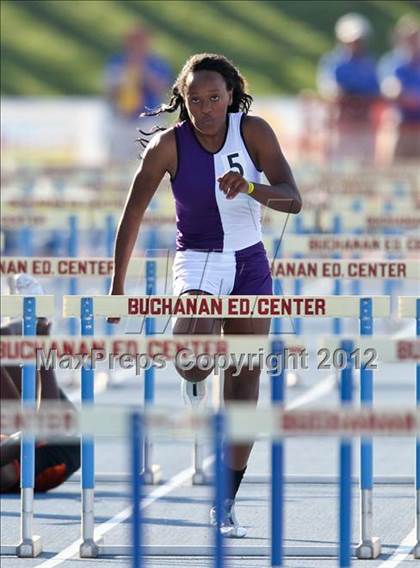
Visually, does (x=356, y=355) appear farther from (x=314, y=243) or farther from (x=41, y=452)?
(x=314, y=243)

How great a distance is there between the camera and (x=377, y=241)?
424 inches

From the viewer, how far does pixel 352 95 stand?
25125mm

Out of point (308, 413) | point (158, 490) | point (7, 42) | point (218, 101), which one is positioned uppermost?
point (7, 42)

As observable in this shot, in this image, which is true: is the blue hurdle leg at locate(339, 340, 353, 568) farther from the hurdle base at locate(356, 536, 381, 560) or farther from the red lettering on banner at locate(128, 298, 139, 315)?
the hurdle base at locate(356, 536, 381, 560)

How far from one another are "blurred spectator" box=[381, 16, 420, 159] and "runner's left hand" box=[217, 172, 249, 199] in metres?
16.1

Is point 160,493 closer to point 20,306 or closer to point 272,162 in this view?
point 20,306

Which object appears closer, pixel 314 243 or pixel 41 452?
pixel 41 452

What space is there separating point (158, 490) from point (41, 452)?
69 centimetres

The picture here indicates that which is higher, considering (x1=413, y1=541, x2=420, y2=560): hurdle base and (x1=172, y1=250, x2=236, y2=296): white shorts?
(x1=172, y1=250, x2=236, y2=296): white shorts

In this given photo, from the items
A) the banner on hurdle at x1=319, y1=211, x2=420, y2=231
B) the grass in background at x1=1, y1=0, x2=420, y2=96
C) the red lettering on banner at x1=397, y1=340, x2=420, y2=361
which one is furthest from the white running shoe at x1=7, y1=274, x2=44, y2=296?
the grass in background at x1=1, y1=0, x2=420, y2=96

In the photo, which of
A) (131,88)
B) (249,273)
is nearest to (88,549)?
(249,273)

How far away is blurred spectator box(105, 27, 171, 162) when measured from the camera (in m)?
28.7

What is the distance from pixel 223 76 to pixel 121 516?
2.20 m

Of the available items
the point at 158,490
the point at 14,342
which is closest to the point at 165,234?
the point at 158,490
